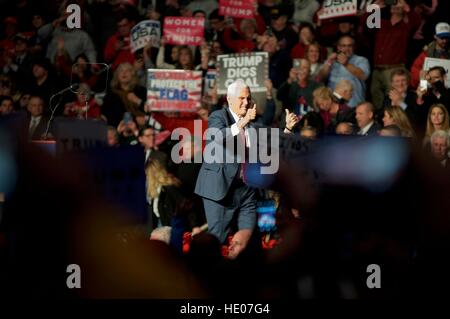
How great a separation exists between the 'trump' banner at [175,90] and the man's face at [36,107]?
3.72ft

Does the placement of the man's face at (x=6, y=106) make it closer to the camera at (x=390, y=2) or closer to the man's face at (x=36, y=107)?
the man's face at (x=36, y=107)

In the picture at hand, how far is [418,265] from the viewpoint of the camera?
7316mm

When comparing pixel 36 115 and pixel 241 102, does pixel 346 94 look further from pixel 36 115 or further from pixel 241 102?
pixel 36 115

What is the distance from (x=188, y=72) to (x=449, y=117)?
2.73m

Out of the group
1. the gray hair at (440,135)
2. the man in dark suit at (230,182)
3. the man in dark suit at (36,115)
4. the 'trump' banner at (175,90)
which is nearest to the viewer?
the man in dark suit at (230,182)

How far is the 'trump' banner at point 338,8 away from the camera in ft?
34.9

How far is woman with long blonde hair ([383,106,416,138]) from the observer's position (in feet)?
29.2

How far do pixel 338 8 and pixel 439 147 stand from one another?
9.14 ft

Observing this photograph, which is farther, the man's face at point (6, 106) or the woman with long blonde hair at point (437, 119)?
the man's face at point (6, 106)

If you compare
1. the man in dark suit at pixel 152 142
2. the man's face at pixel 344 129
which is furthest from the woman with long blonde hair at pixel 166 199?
the man's face at pixel 344 129

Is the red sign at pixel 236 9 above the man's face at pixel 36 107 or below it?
above

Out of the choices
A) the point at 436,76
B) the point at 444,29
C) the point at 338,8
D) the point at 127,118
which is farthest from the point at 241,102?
the point at 338,8

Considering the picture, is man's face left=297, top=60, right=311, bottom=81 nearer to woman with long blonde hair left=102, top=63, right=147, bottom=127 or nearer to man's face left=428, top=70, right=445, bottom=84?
man's face left=428, top=70, right=445, bottom=84

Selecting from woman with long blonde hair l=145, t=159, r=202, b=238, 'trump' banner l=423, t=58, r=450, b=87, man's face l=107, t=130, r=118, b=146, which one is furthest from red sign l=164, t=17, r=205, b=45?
woman with long blonde hair l=145, t=159, r=202, b=238
